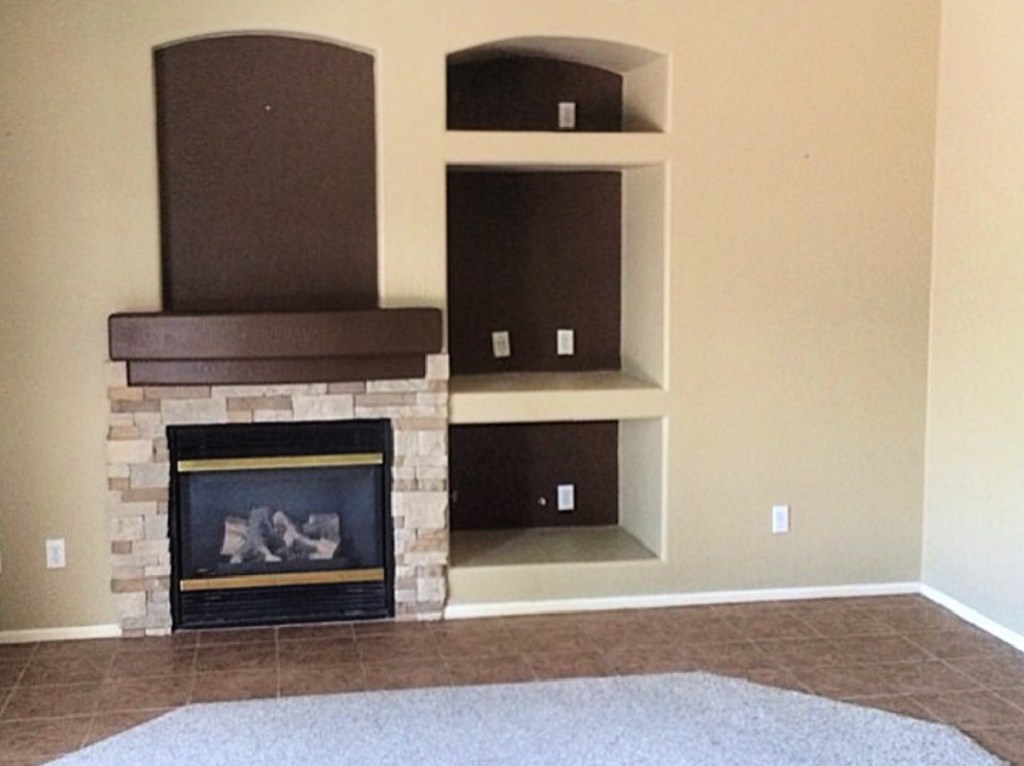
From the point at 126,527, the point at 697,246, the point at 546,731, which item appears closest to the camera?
the point at 546,731

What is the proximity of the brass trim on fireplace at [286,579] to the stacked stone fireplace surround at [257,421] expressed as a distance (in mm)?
97

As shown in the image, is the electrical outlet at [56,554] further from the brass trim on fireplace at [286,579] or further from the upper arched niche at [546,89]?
the upper arched niche at [546,89]

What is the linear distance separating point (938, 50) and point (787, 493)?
190 centimetres

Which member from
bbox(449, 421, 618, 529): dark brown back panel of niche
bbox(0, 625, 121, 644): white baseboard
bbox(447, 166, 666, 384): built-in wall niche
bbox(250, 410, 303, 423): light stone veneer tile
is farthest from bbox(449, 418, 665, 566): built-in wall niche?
bbox(0, 625, 121, 644): white baseboard

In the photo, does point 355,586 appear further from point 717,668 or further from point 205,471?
point 717,668

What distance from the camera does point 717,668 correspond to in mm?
4348

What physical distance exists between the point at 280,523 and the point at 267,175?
137 cm

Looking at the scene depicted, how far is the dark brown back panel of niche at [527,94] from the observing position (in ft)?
17.6

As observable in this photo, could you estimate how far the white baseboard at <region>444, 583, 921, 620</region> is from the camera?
4965mm

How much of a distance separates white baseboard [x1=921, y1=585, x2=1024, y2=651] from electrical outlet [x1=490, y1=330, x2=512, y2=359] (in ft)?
6.72

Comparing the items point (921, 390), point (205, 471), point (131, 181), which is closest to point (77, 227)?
point (131, 181)

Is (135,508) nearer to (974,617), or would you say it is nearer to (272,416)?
(272,416)

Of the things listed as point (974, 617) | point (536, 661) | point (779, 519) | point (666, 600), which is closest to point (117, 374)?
point (536, 661)

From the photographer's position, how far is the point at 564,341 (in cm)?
559
